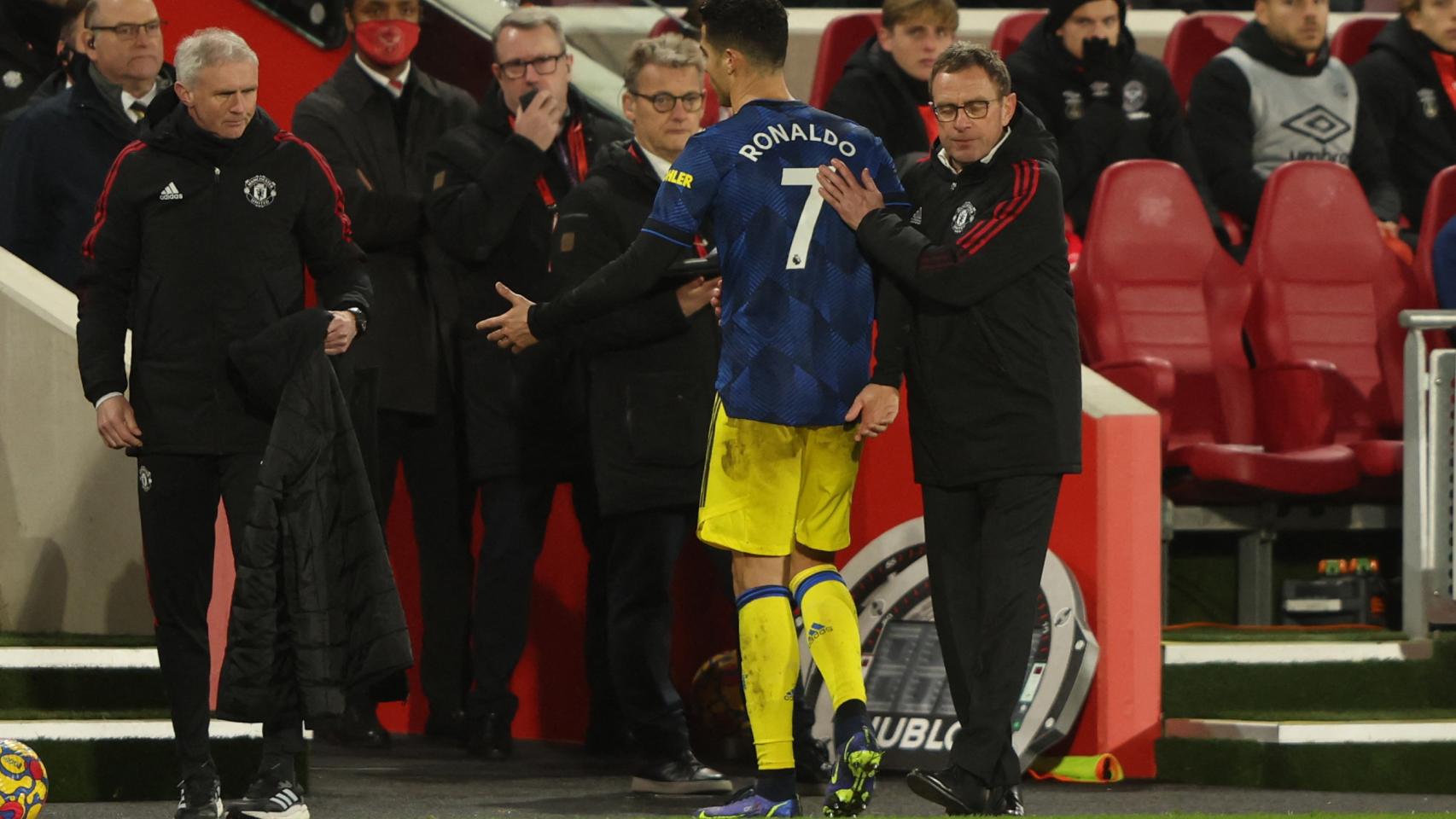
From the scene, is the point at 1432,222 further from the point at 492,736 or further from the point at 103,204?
the point at 103,204

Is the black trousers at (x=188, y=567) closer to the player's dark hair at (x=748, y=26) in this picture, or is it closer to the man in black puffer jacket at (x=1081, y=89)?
the player's dark hair at (x=748, y=26)

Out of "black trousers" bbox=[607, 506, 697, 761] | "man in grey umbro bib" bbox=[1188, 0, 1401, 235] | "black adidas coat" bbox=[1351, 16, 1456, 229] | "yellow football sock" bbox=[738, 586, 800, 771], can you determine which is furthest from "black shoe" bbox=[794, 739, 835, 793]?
"black adidas coat" bbox=[1351, 16, 1456, 229]

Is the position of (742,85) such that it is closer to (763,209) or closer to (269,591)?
(763,209)

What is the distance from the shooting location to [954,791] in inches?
212

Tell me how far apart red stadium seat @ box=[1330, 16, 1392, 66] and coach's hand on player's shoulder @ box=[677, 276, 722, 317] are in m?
5.72

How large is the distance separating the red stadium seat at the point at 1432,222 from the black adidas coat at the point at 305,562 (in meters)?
4.77

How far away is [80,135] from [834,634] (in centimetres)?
322

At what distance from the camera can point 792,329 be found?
5.33m

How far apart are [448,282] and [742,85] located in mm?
2273

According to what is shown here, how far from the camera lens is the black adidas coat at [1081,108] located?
8.87 metres

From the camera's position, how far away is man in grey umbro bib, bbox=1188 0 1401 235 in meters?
9.25

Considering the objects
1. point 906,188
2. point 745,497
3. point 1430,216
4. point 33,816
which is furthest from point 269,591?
point 1430,216

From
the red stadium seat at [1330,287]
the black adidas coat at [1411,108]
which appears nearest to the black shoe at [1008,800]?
the red stadium seat at [1330,287]

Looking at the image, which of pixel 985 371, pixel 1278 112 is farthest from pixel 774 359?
pixel 1278 112
